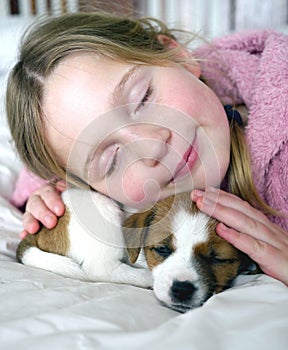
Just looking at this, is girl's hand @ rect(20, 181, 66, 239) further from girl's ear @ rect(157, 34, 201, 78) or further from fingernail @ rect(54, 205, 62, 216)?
girl's ear @ rect(157, 34, 201, 78)

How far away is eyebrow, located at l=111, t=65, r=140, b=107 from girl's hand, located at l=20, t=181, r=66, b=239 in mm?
293

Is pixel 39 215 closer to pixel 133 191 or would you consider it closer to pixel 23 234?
pixel 23 234

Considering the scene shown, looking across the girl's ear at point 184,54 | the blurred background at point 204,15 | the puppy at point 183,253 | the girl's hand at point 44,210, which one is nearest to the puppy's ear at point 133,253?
the puppy at point 183,253

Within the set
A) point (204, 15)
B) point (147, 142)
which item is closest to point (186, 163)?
point (147, 142)

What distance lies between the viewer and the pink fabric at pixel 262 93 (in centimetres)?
126

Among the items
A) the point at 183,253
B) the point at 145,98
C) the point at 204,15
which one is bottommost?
the point at 183,253

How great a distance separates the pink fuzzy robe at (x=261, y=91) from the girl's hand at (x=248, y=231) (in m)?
0.22

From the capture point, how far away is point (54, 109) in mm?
1227

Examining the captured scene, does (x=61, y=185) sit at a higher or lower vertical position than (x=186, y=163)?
lower

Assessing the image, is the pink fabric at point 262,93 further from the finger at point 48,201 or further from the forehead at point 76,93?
the finger at point 48,201

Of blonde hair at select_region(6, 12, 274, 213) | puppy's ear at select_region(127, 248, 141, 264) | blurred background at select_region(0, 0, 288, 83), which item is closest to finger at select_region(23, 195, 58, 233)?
blonde hair at select_region(6, 12, 274, 213)

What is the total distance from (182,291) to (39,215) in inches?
17.9

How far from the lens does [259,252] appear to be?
1012 mm

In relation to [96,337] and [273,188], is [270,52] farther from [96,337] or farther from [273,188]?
[96,337]
